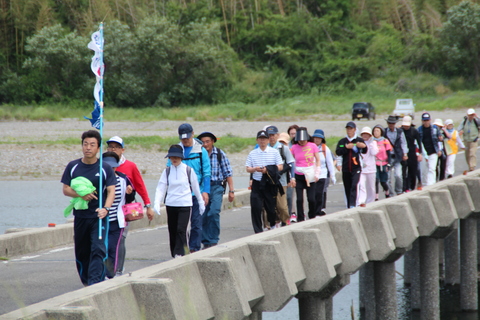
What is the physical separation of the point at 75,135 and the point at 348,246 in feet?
127

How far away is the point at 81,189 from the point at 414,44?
68600mm

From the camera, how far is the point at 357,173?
1305cm

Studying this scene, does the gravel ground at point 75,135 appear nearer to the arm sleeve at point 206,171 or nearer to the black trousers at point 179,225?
the arm sleeve at point 206,171

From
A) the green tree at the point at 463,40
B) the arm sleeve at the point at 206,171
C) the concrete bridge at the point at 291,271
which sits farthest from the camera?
the green tree at the point at 463,40

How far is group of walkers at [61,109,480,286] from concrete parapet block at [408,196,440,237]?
2.07 m

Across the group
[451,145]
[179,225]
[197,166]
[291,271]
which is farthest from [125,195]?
[451,145]

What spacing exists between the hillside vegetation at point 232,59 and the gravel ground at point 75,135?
6143mm

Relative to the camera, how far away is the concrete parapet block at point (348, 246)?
7.79 meters

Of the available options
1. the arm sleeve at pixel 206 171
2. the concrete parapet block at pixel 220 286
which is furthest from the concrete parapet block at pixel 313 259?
the arm sleeve at pixel 206 171

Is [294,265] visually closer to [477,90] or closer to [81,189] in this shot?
[81,189]

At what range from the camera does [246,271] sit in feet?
20.0

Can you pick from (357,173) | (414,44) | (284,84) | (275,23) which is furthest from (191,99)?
(357,173)

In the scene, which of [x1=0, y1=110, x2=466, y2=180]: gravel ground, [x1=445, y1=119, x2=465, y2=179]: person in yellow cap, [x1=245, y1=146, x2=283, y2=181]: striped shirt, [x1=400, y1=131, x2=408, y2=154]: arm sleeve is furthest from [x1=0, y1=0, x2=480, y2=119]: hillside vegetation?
[x1=245, y1=146, x2=283, y2=181]: striped shirt

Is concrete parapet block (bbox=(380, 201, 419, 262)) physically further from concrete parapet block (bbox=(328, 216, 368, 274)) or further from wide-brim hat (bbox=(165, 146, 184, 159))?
wide-brim hat (bbox=(165, 146, 184, 159))
